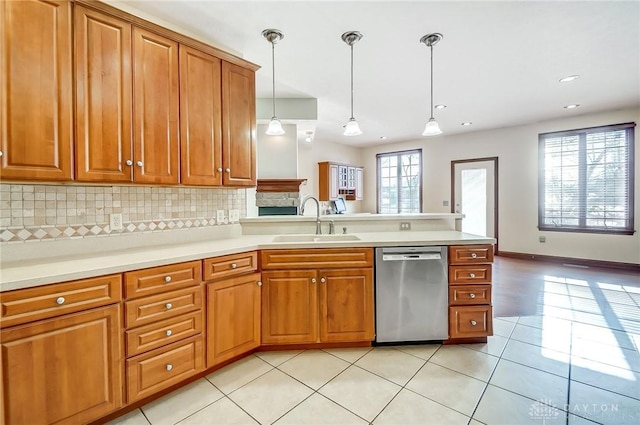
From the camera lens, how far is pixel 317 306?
2.21 meters

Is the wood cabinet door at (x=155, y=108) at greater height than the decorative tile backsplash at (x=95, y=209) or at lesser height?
greater

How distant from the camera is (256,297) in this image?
216 cm

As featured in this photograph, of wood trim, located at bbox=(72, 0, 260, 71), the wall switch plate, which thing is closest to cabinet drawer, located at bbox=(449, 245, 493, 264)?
the wall switch plate

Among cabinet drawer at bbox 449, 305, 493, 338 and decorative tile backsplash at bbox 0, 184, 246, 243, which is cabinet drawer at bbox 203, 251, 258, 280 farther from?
cabinet drawer at bbox 449, 305, 493, 338

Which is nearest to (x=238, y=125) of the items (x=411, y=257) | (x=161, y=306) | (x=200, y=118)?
(x=200, y=118)

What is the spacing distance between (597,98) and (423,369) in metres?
4.79

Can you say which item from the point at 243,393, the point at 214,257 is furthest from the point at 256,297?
the point at 243,393

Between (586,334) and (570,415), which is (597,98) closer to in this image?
(586,334)

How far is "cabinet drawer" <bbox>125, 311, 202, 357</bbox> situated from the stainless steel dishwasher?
53.3 inches

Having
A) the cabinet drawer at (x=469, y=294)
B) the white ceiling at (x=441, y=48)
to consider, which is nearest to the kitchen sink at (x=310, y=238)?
the cabinet drawer at (x=469, y=294)

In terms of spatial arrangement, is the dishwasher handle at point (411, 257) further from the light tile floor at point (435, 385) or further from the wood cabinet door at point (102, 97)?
the wood cabinet door at point (102, 97)

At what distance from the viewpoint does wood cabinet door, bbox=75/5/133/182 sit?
167 centimetres

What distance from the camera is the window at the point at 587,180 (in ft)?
15.1

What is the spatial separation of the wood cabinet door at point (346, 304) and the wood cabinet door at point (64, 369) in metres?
1.32
